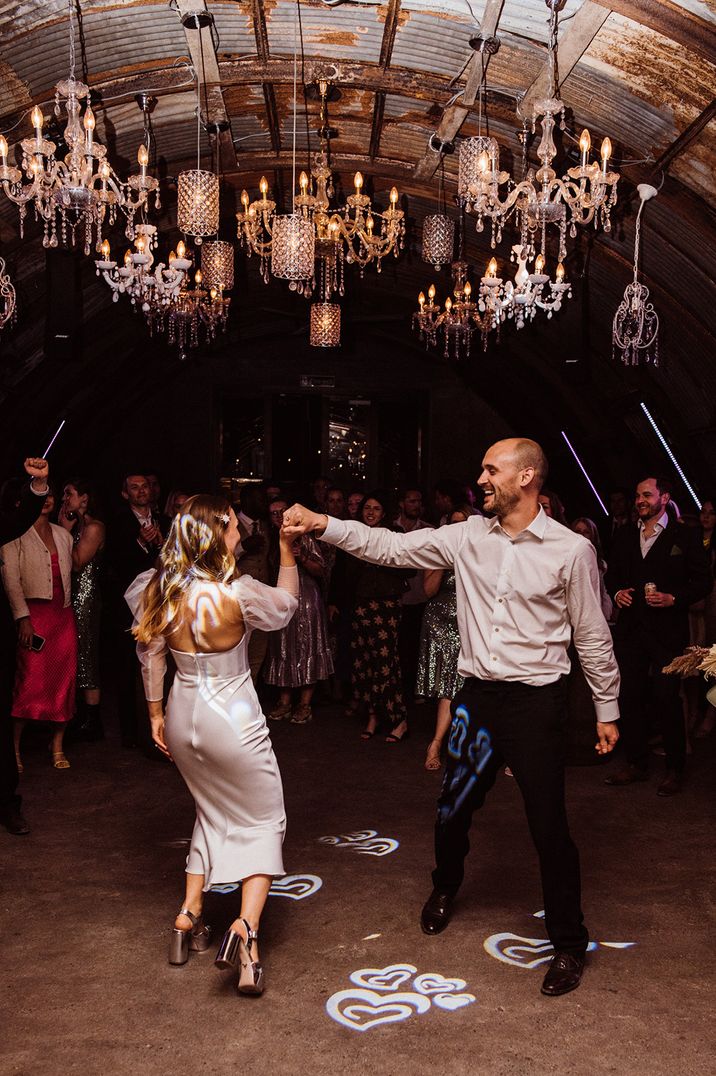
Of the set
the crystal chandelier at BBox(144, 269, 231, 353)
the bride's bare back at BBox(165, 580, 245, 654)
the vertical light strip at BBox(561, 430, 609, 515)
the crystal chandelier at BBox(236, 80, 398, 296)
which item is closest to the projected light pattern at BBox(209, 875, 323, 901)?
the bride's bare back at BBox(165, 580, 245, 654)

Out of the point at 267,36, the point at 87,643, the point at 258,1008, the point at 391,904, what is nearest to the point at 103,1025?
the point at 258,1008

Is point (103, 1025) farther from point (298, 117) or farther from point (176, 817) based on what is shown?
point (298, 117)

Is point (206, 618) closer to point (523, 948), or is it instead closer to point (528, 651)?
point (528, 651)

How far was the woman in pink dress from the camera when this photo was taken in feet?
18.5

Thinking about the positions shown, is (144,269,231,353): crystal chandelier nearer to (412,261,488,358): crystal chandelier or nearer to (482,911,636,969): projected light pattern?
(412,261,488,358): crystal chandelier

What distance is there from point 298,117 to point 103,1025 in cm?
628

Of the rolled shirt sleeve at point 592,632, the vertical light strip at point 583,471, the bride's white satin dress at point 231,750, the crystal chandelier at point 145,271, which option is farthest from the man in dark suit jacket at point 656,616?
the vertical light strip at point 583,471

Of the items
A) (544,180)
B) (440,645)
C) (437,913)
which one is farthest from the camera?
(440,645)

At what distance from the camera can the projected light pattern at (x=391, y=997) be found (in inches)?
122

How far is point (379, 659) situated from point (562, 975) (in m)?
3.64

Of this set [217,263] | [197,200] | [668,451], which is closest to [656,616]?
[197,200]

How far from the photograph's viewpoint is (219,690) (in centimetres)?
333

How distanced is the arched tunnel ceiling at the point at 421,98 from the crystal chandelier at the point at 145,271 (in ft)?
2.64

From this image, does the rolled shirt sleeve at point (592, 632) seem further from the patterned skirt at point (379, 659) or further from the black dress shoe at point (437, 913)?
the patterned skirt at point (379, 659)
